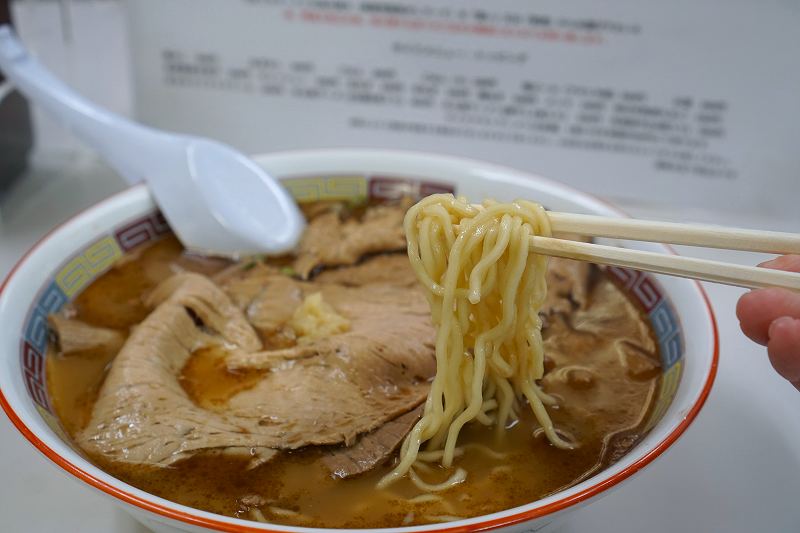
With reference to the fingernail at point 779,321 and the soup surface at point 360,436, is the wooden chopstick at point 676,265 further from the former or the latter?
the soup surface at point 360,436

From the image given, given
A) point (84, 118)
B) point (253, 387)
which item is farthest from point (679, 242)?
point (84, 118)

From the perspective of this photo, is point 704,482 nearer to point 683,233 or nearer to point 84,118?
point 683,233

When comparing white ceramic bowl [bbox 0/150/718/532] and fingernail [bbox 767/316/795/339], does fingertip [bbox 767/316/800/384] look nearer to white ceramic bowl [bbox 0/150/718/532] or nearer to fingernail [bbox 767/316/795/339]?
fingernail [bbox 767/316/795/339]

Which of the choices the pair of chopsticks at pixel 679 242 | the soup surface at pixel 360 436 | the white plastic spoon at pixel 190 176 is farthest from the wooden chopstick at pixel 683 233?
the white plastic spoon at pixel 190 176

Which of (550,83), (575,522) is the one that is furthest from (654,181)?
(575,522)

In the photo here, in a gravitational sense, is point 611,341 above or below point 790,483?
above

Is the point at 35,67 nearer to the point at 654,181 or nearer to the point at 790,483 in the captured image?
the point at 654,181
